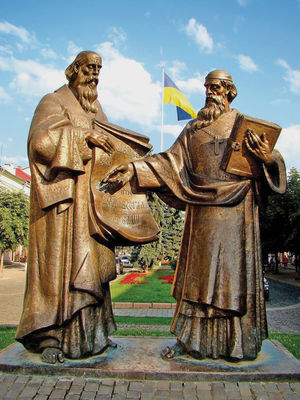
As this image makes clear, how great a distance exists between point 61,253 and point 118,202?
2.93ft

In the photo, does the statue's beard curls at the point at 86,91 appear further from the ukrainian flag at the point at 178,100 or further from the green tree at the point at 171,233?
the green tree at the point at 171,233

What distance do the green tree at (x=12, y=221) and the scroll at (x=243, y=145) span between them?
2434cm

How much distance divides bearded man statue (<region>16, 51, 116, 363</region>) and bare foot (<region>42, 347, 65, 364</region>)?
0.01m

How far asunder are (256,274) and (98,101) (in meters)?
2.92

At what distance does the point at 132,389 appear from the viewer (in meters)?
3.62

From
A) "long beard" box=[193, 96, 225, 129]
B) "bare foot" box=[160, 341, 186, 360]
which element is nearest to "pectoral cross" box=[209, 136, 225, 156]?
"long beard" box=[193, 96, 225, 129]

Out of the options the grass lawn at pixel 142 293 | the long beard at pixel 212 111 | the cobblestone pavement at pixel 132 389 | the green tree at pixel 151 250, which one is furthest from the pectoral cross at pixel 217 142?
the green tree at pixel 151 250

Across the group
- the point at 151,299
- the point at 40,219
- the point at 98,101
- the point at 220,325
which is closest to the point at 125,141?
the point at 98,101

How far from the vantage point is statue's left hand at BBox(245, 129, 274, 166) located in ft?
14.2

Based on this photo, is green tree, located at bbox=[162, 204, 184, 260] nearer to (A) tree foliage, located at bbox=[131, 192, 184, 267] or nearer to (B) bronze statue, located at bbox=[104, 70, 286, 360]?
(A) tree foliage, located at bbox=[131, 192, 184, 267]

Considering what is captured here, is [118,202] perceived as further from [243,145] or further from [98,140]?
[243,145]

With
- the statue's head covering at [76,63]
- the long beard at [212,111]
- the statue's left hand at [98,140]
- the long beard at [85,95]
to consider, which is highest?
the statue's head covering at [76,63]

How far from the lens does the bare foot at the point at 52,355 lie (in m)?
4.00

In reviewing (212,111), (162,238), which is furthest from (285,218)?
(212,111)
